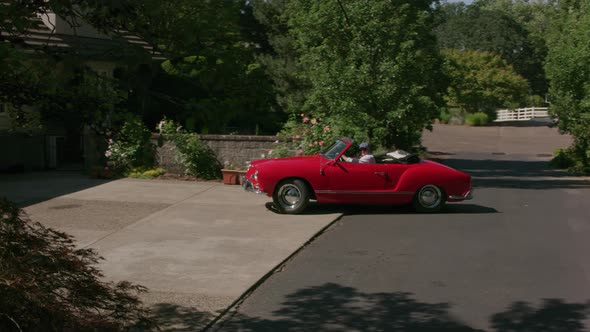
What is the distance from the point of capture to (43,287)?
5938 millimetres

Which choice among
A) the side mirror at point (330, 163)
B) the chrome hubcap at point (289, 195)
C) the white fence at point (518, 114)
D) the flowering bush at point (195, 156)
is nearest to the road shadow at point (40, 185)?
the flowering bush at point (195, 156)

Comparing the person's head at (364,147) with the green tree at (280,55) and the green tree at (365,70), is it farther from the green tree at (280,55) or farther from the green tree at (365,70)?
the green tree at (280,55)

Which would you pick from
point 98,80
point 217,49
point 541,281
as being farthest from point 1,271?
point 541,281

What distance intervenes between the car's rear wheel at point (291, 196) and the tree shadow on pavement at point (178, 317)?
21.3 feet

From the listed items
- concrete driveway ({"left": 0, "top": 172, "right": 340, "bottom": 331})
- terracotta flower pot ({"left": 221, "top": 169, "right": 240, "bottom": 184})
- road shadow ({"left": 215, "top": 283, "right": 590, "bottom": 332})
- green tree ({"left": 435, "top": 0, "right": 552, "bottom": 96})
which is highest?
green tree ({"left": 435, "top": 0, "right": 552, "bottom": 96})

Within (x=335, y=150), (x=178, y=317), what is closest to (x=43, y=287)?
(x=178, y=317)

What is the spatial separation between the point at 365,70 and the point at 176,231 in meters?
8.86

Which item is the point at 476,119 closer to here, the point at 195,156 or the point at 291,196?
the point at 195,156

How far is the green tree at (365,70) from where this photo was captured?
19781 millimetres

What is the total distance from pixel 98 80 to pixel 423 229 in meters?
8.49

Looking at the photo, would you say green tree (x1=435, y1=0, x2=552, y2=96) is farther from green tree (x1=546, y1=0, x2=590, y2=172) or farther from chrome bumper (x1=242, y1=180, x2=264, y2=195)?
chrome bumper (x1=242, y1=180, x2=264, y2=195)

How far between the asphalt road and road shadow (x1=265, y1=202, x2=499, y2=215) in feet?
0.13

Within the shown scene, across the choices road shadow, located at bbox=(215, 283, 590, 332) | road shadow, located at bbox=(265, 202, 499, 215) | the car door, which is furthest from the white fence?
road shadow, located at bbox=(215, 283, 590, 332)

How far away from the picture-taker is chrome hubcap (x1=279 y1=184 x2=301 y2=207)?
48.3 ft
